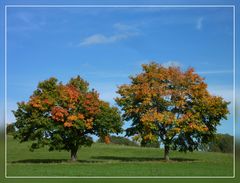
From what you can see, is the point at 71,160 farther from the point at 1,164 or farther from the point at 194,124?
the point at 1,164

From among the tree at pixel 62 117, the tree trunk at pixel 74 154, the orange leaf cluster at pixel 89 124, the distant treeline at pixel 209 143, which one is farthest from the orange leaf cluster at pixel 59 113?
the distant treeline at pixel 209 143

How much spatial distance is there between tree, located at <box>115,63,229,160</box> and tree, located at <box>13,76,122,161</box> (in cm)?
168

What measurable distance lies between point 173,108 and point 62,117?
17.9 ft

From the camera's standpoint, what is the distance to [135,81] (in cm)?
2577

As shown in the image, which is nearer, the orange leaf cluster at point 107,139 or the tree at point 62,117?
the tree at point 62,117

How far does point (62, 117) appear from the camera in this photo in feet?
79.2

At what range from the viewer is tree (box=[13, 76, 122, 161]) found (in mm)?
24156

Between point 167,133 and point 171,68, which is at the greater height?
point 171,68

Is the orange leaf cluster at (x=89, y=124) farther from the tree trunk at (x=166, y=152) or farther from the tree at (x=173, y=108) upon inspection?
the tree trunk at (x=166, y=152)

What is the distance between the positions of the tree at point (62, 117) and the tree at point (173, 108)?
168 centimetres

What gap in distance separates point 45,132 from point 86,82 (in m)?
3.16

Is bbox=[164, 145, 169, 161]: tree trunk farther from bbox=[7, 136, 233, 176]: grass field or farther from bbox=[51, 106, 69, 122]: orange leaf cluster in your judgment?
bbox=[51, 106, 69, 122]: orange leaf cluster

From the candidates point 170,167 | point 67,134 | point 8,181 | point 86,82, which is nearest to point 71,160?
point 67,134

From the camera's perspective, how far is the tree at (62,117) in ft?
79.3
